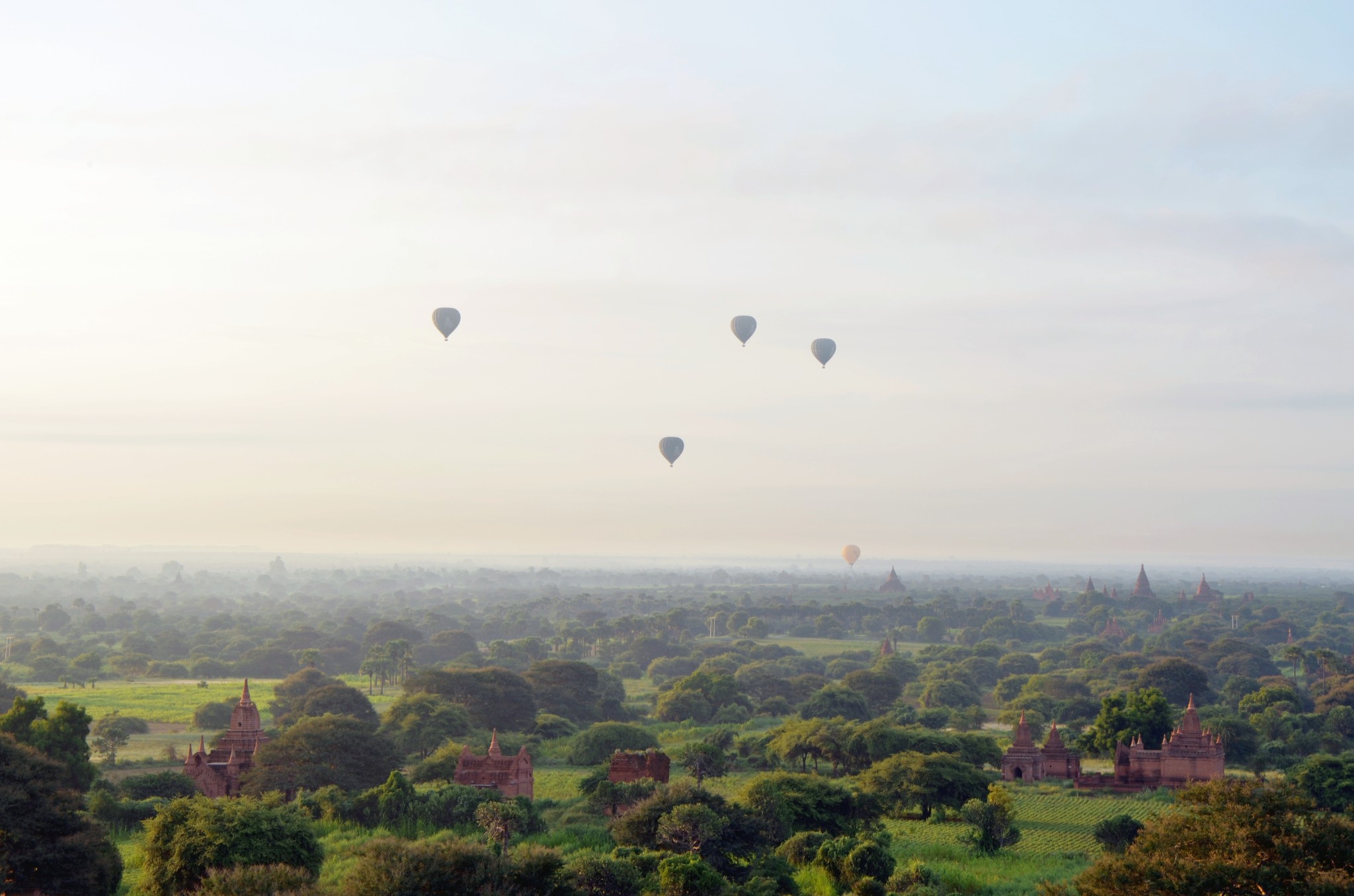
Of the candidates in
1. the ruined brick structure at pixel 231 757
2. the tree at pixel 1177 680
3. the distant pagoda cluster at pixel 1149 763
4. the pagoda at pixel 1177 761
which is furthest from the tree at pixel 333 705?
the tree at pixel 1177 680

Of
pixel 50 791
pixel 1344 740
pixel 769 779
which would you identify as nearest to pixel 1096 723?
pixel 1344 740

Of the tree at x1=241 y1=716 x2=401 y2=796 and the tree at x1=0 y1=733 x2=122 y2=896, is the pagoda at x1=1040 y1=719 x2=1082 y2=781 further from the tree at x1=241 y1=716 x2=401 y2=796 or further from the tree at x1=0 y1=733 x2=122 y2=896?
the tree at x1=0 y1=733 x2=122 y2=896

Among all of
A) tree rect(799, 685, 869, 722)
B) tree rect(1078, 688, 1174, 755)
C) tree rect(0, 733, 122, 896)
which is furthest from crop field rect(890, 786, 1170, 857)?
tree rect(0, 733, 122, 896)

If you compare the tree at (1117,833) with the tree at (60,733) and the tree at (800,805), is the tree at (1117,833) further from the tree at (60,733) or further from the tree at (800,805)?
the tree at (60,733)

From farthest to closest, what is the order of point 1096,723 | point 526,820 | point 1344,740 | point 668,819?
point 1344,740 < point 1096,723 < point 526,820 < point 668,819

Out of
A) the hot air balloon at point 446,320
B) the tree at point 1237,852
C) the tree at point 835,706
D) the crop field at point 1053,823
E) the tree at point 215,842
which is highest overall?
the hot air balloon at point 446,320

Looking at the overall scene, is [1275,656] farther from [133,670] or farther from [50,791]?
[50,791]

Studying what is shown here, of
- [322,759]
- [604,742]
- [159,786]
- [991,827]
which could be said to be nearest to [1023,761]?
[991,827]
